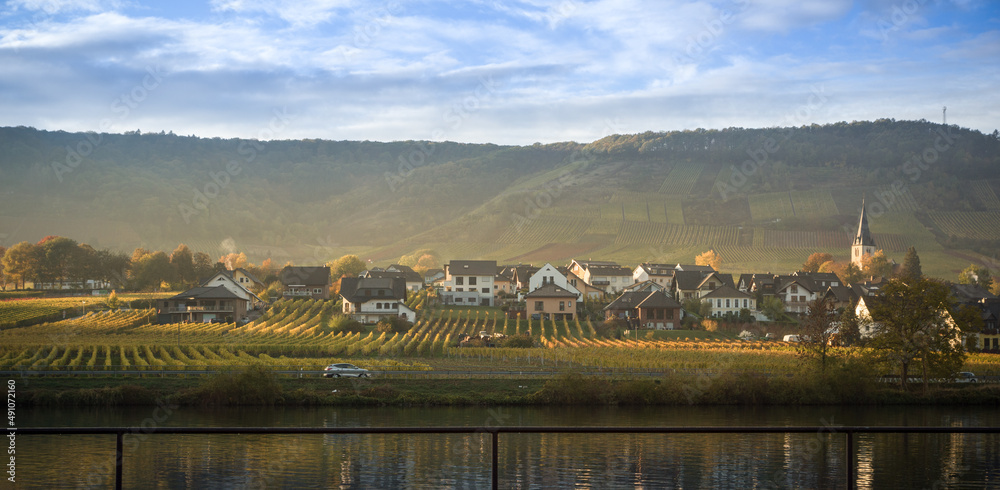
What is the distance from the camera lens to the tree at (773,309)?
7675cm

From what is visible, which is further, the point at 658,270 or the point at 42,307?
the point at 658,270

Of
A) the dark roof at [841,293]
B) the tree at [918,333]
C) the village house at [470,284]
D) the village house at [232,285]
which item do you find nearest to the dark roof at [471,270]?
the village house at [470,284]

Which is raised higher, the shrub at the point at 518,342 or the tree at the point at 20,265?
the tree at the point at 20,265

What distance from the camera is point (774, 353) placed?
5178 centimetres

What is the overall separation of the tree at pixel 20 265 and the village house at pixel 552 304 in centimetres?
5883

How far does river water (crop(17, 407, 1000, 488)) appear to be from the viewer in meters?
17.6

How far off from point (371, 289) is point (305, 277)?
1700 centimetres

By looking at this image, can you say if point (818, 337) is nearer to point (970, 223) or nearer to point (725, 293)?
point (725, 293)

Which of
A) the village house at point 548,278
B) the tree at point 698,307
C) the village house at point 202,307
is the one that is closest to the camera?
the village house at point 202,307

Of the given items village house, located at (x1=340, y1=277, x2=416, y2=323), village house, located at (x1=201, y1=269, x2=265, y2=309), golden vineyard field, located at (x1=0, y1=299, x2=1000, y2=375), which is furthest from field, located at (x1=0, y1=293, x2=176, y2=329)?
village house, located at (x1=340, y1=277, x2=416, y2=323)

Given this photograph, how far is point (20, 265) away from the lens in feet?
300

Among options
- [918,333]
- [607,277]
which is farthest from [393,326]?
[607,277]

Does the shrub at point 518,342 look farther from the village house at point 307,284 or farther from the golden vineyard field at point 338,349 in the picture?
the village house at point 307,284

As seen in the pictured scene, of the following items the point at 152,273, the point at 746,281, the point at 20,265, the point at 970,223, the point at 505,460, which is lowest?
the point at 505,460
